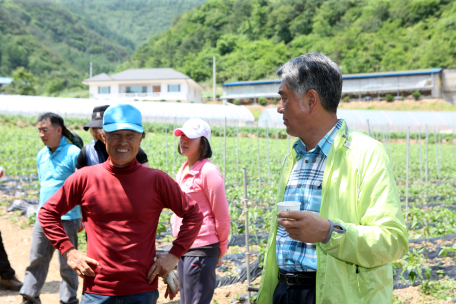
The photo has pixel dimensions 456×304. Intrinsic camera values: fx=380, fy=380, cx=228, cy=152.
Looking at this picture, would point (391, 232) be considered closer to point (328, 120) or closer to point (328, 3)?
point (328, 120)

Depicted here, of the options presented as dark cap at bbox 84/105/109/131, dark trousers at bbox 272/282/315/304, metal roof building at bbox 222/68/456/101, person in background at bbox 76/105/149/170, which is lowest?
dark trousers at bbox 272/282/315/304

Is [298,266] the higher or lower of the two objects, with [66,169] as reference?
lower

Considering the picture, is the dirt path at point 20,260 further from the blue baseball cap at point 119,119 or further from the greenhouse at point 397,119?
the greenhouse at point 397,119

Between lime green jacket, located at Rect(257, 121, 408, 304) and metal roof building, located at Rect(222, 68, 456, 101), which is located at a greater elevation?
metal roof building, located at Rect(222, 68, 456, 101)

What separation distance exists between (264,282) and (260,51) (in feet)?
208

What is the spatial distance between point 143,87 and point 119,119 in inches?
1856

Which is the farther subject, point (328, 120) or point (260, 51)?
point (260, 51)

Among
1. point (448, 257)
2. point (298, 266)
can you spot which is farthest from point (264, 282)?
point (448, 257)

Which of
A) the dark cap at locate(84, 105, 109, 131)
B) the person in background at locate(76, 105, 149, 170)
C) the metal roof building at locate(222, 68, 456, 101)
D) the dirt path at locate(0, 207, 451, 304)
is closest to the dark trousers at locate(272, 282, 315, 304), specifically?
the person in background at locate(76, 105, 149, 170)

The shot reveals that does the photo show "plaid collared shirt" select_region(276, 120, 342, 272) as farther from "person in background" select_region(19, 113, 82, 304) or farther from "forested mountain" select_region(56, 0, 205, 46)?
"forested mountain" select_region(56, 0, 205, 46)

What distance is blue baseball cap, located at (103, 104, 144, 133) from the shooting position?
181 cm

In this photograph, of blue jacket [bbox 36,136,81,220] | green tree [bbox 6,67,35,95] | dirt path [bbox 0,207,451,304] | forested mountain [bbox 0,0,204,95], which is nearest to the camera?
blue jacket [bbox 36,136,81,220]

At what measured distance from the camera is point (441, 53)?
150 feet

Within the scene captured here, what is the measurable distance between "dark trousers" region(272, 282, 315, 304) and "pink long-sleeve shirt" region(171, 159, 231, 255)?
98 centimetres
